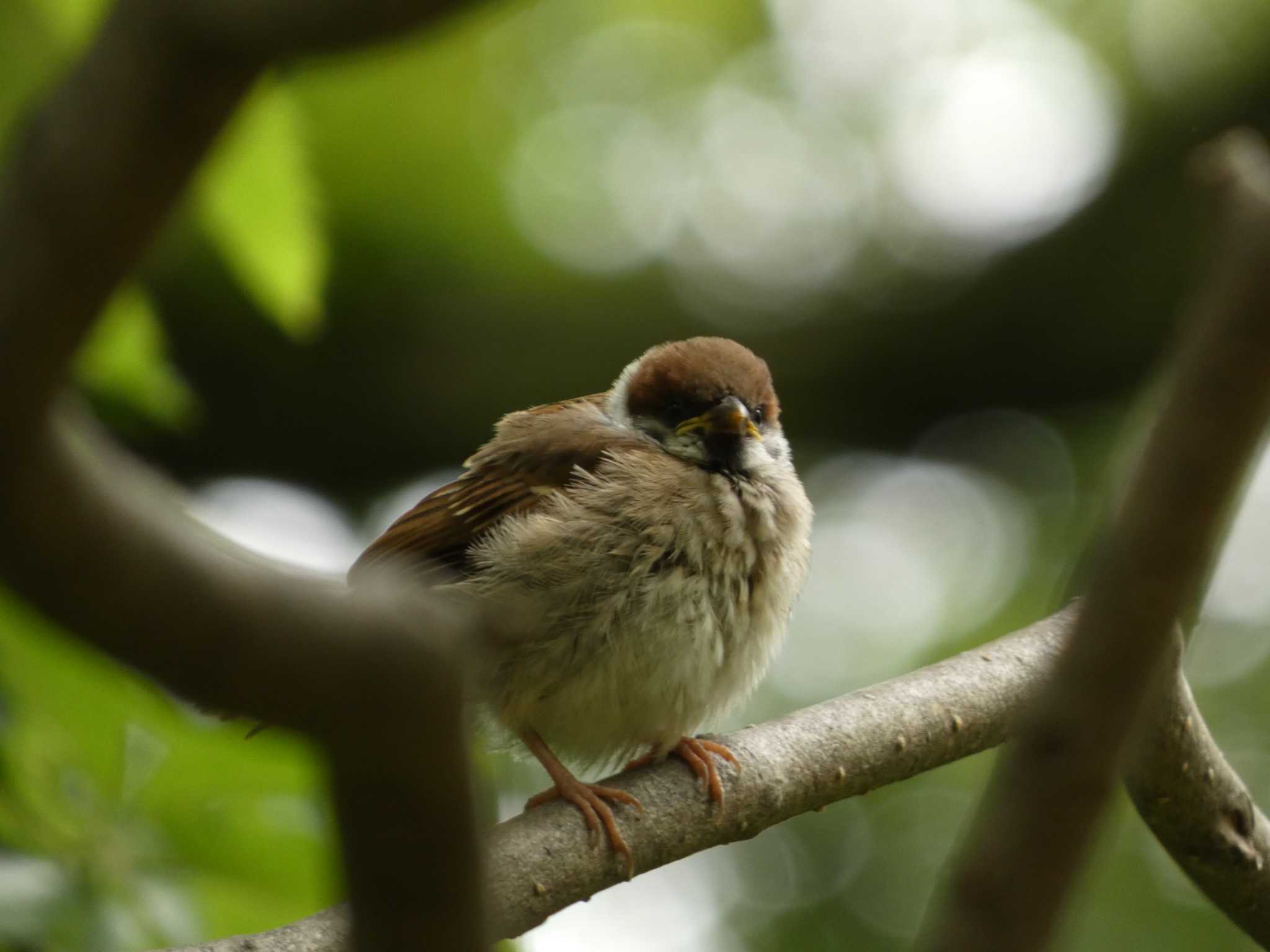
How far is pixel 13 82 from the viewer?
8.23 ft

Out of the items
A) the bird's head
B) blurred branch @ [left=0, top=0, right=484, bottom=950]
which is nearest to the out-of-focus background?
the bird's head

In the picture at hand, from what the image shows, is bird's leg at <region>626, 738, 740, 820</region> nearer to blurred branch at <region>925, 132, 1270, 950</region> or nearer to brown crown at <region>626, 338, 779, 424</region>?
brown crown at <region>626, 338, 779, 424</region>

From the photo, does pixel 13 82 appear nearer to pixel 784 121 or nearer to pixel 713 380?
pixel 713 380

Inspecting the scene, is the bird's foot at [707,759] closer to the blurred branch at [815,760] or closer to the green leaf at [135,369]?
the blurred branch at [815,760]

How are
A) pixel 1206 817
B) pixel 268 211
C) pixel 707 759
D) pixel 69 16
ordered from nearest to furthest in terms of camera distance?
pixel 69 16
pixel 268 211
pixel 1206 817
pixel 707 759

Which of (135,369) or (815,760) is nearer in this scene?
(135,369)

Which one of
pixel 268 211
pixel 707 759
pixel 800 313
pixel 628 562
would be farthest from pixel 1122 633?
pixel 800 313

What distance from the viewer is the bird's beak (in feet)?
12.9

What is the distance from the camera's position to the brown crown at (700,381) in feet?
13.4

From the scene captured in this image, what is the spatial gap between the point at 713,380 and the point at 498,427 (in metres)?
0.65

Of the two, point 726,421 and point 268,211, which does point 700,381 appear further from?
point 268,211

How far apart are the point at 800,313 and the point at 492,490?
414cm

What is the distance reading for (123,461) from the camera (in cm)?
87

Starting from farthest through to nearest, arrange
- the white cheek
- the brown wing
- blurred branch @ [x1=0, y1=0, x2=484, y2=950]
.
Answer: the white cheek → the brown wing → blurred branch @ [x1=0, y1=0, x2=484, y2=950]
